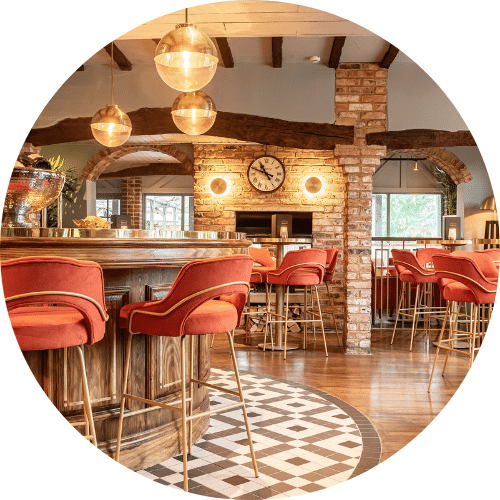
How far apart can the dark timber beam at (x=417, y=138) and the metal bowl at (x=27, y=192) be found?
3.71 m

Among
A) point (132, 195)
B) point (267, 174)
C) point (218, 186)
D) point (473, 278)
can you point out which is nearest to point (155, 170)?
point (132, 195)

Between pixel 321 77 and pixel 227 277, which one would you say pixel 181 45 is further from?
pixel 321 77

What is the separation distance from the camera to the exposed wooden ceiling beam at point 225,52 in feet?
16.9

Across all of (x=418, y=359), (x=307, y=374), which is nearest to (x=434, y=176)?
(x=418, y=359)

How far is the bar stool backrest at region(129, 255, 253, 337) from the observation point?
2.14 meters

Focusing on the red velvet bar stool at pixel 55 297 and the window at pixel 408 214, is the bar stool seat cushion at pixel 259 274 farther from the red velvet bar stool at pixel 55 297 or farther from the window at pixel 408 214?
the window at pixel 408 214

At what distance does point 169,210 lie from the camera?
1393 cm

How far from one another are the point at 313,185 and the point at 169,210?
692 centimetres

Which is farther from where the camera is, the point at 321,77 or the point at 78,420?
the point at 321,77

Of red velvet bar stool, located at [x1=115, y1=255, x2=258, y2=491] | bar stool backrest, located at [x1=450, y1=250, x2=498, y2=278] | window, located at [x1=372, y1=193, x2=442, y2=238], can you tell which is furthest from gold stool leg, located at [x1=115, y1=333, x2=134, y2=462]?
window, located at [x1=372, y1=193, x2=442, y2=238]

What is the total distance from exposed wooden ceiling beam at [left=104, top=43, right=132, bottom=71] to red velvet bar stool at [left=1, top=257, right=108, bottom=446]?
13.1 feet

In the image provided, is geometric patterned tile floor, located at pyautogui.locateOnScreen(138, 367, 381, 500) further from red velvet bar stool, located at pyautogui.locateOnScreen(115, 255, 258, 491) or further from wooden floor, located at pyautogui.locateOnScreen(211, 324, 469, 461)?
red velvet bar stool, located at pyautogui.locateOnScreen(115, 255, 258, 491)

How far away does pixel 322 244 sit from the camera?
767cm

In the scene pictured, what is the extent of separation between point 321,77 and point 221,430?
4.14m
